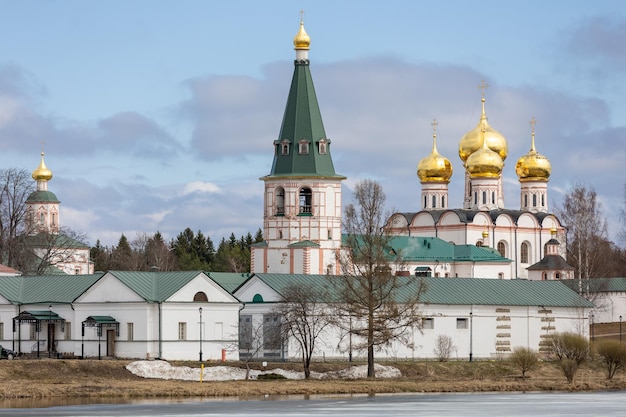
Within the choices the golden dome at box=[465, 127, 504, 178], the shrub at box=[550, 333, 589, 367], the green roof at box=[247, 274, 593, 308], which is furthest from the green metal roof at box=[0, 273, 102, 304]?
the golden dome at box=[465, 127, 504, 178]

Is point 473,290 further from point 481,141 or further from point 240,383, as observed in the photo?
point 481,141

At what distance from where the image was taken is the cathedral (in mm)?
99688

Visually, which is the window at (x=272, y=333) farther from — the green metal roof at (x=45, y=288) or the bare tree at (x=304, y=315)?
the green metal roof at (x=45, y=288)

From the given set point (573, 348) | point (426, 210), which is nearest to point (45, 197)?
point (426, 210)

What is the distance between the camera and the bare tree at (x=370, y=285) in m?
67.1

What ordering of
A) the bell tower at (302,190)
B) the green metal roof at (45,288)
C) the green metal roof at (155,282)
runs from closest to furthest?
1. the green metal roof at (155,282)
2. the green metal roof at (45,288)
3. the bell tower at (302,190)

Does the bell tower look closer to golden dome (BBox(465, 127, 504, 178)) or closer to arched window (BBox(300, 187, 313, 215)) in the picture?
arched window (BBox(300, 187, 313, 215))

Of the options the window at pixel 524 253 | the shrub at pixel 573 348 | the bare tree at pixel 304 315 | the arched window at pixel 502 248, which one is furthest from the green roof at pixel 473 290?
the window at pixel 524 253

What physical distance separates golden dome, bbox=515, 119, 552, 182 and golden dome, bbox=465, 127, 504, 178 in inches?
138

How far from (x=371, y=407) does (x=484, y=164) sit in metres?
68.4

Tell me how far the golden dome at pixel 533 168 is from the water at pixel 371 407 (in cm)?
6452

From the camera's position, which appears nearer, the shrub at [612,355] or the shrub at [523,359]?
the shrub at [612,355]

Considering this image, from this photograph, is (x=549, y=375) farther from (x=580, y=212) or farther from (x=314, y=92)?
(x=580, y=212)

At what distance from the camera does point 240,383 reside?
6200 cm
